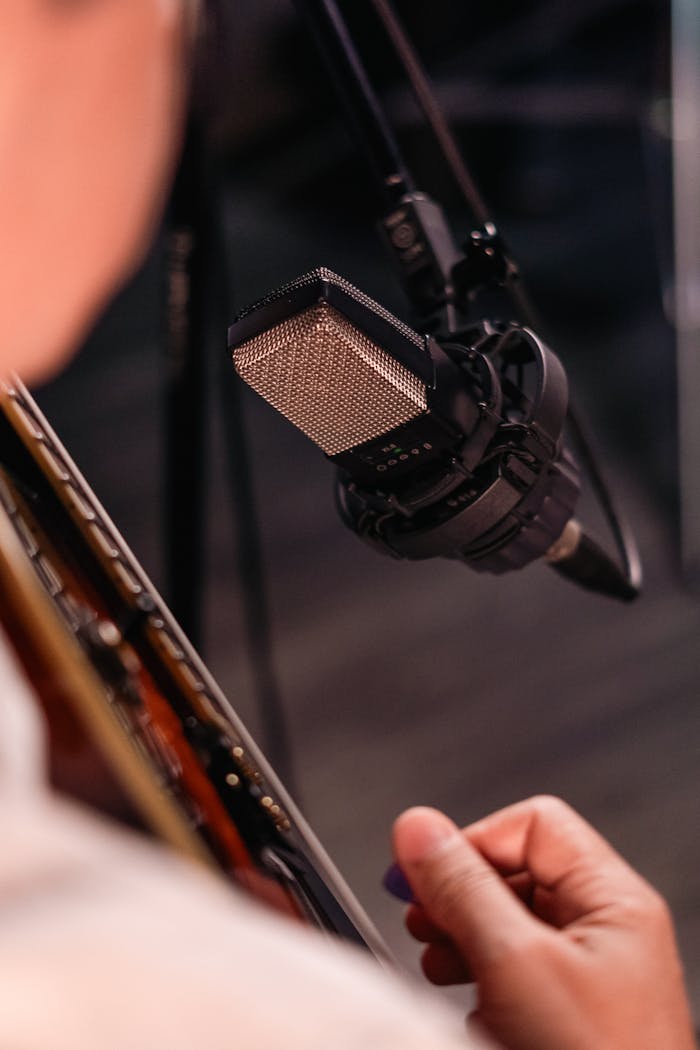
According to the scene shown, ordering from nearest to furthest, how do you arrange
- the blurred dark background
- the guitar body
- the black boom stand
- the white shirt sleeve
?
the white shirt sleeve < the guitar body < the black boom stand < the blurred dark background

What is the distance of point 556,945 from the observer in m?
0.48

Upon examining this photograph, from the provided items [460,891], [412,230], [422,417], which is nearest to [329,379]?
[422,417]

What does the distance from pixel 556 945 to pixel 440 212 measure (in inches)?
14.1

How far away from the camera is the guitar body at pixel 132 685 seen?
296 mm

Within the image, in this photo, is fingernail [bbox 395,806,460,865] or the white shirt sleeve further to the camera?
fingernail [bbox 395,806,460,865]

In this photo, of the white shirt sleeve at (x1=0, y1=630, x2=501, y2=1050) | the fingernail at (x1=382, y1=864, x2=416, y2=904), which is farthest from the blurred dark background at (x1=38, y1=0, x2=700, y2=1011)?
the white shirt sleeve at (x1=0, y1=630, x2=501, y2=1050)

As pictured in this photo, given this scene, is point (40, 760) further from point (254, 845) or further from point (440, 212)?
point (440, 212)

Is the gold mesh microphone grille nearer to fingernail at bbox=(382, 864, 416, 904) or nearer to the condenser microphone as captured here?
the condenser microphone

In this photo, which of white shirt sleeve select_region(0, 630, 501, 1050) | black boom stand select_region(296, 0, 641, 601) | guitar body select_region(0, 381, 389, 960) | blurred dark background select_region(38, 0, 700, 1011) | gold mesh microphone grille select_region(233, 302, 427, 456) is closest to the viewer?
white shirt sleeve select_region(0, 630, 501, 1050)

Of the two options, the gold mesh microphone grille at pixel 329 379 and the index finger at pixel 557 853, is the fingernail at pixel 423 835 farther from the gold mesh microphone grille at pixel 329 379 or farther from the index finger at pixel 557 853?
the gold mesh microphone grille at pixel 329 379

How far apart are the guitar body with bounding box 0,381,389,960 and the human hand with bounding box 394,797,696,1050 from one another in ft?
0.15

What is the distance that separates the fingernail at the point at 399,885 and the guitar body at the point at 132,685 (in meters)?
0.05

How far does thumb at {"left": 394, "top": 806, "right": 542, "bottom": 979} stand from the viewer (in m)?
0.49

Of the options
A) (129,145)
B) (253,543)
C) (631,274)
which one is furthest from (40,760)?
(631,274)
